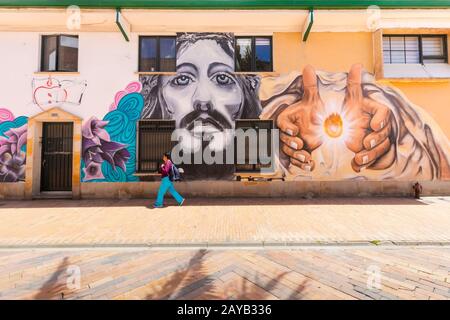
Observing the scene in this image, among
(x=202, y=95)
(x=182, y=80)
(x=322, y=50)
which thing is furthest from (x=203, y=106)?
(x=322, y=50)

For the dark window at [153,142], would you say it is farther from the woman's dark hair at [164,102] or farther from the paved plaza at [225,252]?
the paved plaza at [225,252]

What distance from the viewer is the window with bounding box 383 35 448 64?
9.80 meters

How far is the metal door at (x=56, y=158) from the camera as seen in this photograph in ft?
31.1

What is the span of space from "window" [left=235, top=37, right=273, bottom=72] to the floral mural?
499 cm

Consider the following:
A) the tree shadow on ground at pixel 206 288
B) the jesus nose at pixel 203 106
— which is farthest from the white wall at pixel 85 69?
the tree shadow on ground at pixel 206 288

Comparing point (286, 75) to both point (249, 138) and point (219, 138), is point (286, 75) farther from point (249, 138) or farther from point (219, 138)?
point (219, 138)

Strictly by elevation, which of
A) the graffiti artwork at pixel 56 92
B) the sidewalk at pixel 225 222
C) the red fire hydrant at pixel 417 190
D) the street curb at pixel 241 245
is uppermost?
the graffiti artwork at pixel 56 92

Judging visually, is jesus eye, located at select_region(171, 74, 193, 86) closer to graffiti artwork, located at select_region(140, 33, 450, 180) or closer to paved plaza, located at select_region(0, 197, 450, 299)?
graffiti artwork, located at select_region(140, 33, 450, 180)

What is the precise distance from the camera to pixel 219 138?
944cm

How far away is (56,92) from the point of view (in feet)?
30.4

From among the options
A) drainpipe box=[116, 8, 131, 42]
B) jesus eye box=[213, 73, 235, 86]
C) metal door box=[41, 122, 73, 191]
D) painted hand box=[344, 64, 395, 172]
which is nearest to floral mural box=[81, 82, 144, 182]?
metal door box=[41, 122, 73, 191]

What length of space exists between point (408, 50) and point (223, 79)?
7614mm

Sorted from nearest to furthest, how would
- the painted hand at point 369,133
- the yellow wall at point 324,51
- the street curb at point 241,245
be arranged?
the street curb at point 241,245
the painted hand at point 369,133
the yellow wall at point 324,51

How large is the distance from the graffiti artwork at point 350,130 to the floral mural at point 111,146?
5.41 metres
